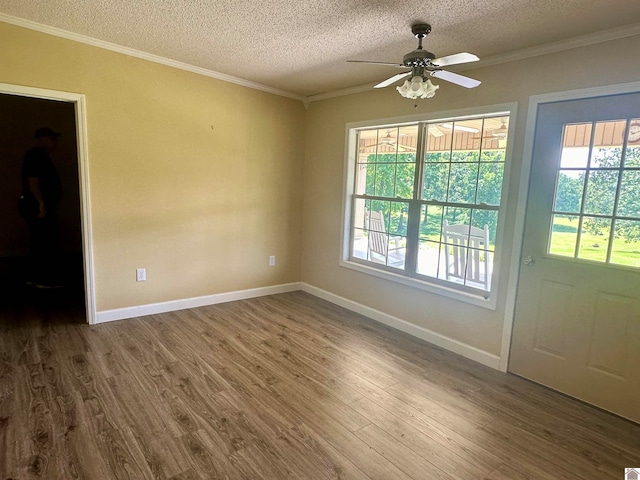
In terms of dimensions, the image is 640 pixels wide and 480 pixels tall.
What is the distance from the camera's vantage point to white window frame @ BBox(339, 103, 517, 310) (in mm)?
2891

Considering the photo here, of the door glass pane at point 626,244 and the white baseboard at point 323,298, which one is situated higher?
the door glass pane at point 626,244

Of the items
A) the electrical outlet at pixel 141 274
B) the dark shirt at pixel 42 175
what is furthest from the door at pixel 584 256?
the dark shirt at pixel 42 175

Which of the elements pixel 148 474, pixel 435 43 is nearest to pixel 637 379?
pixel 435 43

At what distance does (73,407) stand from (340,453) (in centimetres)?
167

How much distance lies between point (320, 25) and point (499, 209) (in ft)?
6.46

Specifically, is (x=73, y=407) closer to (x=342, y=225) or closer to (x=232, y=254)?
(x=232, y=254)

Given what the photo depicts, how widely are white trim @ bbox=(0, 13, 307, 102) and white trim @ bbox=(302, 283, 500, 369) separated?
2.56 m

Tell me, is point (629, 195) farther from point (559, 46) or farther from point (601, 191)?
point (559, 46)

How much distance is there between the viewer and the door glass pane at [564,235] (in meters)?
2.56

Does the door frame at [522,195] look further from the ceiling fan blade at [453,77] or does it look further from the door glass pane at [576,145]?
the ceiling fan blade at [453,77]

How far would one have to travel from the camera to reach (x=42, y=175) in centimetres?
436

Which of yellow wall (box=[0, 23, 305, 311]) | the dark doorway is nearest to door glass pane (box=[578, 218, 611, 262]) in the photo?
yellow wall (box=[0, 23, 305, 311])

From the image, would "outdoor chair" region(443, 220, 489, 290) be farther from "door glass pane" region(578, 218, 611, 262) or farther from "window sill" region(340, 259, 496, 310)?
"door glass pane" region(578, 218, 611, 262)

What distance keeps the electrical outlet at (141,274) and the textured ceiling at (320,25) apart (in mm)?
2097
